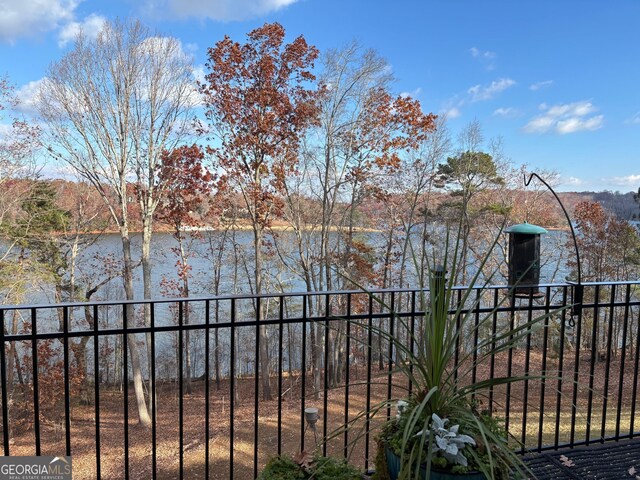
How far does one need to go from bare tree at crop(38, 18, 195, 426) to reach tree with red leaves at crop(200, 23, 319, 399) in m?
0.87

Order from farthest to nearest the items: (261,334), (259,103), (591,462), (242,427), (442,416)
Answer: (261,334), (259,103), (242,427), (591,462), (442,416)

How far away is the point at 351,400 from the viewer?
9.27 metres

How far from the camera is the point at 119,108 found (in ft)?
30.8

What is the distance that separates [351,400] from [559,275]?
1162 cm

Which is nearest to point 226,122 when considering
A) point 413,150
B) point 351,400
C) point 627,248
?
point 413,150

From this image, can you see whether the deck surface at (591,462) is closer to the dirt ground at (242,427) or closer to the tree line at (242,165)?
the dirt ground at (242,427)

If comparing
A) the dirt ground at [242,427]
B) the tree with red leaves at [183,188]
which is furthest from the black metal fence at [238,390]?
the tree with red leaves at [183,188]

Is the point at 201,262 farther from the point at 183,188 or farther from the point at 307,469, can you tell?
the point at 307,469

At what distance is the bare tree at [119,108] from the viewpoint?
9.16 m

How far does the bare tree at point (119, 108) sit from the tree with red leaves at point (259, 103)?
0.87 metres

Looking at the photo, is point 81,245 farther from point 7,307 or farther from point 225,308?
point 7,307

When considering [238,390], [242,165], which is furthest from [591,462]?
[238,390]

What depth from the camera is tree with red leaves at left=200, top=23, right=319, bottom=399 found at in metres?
10.3

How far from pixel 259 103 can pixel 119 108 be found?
3267mm
